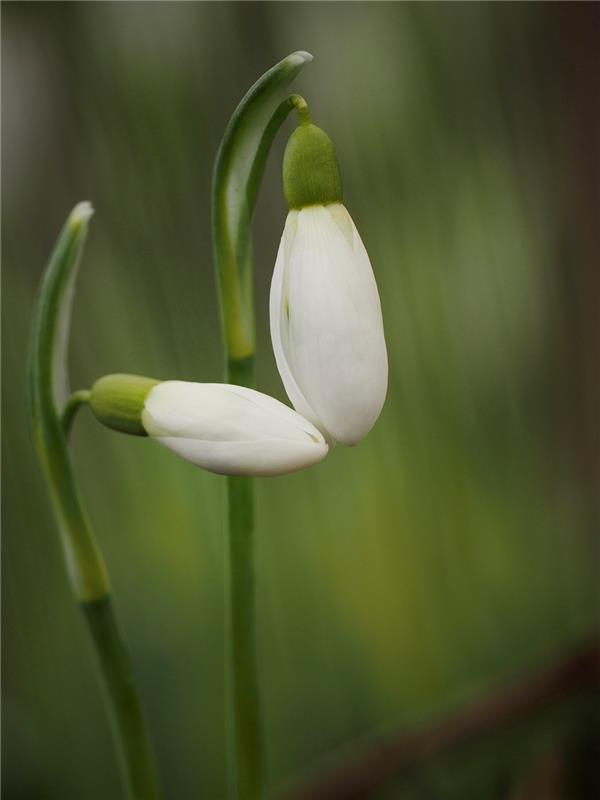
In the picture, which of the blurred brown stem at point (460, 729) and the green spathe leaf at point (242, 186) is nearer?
the green spathe leaf at point (242, 186)

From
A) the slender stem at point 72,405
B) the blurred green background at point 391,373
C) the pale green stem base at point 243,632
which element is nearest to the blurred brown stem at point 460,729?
the blurred green background at point 391,373

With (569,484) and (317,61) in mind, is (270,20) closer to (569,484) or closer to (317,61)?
(317,61)

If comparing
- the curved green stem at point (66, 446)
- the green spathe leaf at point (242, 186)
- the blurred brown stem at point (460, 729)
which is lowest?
the blurred brown stem at point (460, 729)

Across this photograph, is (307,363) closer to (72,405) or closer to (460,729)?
(72,405)

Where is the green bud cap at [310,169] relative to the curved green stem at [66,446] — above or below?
above

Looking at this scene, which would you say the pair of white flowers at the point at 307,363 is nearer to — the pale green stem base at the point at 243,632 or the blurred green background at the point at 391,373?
the pale green stem base at the point at 243,632

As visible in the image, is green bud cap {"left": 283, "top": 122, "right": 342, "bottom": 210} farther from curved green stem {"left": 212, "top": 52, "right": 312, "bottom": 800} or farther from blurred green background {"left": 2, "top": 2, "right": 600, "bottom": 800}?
blurred green background {"left": 2, "top": 2, "right": 600, "bottom": 800}

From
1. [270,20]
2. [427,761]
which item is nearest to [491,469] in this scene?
[427,761]
